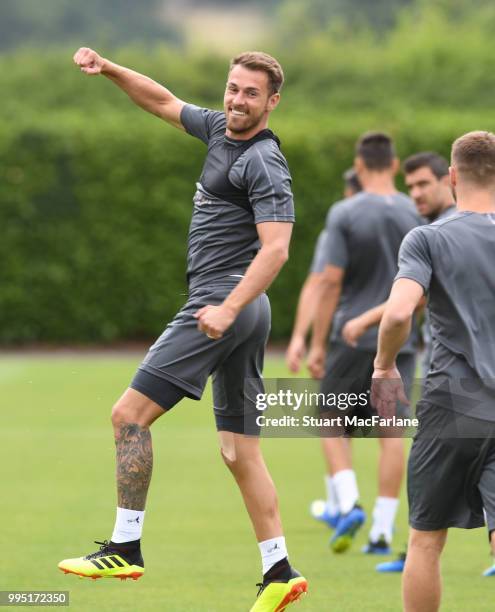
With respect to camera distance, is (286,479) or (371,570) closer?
(371,570)

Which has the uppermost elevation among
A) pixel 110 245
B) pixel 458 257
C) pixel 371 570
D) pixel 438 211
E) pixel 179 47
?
pixel 179 47

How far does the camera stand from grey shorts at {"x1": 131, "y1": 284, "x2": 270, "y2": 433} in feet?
20.8

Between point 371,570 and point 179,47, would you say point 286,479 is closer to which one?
point 371,570

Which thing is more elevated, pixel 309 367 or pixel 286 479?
pixel 309 367

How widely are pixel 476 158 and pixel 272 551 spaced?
7.38 ft

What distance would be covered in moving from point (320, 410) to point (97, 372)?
13.3 meters

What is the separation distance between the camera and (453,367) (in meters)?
5.50

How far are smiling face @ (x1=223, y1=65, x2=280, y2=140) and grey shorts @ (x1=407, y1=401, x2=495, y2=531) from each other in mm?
1693

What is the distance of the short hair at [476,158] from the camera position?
216 inches

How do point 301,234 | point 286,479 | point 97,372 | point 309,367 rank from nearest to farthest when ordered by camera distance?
point 309,367
point 286,479
point 97,372
point 301,234

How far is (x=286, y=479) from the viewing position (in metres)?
12.1

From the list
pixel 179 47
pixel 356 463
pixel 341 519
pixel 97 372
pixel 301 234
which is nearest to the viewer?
pixel 341 519

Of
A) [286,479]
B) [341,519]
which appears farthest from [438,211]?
[286,479]

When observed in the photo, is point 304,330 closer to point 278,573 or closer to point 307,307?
point 307,307
